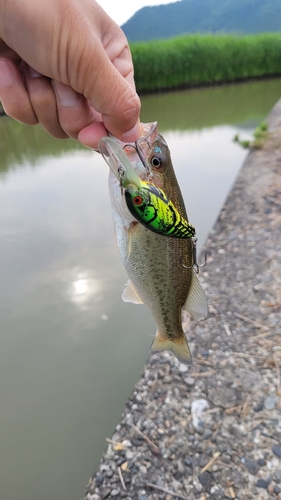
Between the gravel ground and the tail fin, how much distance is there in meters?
0.78

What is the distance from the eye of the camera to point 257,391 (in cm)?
225

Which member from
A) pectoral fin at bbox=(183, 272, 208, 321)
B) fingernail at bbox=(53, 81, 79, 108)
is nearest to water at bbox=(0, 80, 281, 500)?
pectoral fin at bbox=(183, 272, 208, 321)

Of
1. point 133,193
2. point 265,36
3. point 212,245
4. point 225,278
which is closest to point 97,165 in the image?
point 212,245

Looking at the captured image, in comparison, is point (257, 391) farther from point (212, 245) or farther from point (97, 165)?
point (97, 165)

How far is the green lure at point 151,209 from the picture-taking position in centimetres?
86

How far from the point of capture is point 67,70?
→ 118 cm

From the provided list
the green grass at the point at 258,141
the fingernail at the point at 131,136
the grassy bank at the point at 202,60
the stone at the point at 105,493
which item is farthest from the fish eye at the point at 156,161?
the grassy bank at the point at 202,60

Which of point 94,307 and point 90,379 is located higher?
point 94,307

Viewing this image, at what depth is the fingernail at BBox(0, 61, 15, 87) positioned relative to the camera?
4.33 ft

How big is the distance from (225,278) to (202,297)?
2046mm

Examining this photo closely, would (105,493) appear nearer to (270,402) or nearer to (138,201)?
(270,402)

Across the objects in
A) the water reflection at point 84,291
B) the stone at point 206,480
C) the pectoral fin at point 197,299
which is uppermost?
the pectoral fin at point 197,299

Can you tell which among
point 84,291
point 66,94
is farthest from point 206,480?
point 84,291

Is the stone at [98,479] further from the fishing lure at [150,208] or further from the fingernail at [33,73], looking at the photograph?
the fingernail at [33,73]
